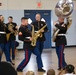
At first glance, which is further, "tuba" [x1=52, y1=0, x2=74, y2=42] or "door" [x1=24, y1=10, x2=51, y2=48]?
"door" [x1=24, y1=10, x2=51, y2=48]

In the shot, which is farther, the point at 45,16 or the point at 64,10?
the point at 45,16

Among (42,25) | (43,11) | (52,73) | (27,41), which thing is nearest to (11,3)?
(43,11)

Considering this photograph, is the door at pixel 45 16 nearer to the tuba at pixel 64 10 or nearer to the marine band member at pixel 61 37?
the tuba at pixel 64 10

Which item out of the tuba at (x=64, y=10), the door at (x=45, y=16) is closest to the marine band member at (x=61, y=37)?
the tuba at (x=64, y=10)

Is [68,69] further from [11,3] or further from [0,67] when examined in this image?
[11,3]

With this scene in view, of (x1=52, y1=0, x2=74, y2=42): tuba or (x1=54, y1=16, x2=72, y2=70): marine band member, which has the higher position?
(x1=52, y1=0, x2=74, y2=42): tuba

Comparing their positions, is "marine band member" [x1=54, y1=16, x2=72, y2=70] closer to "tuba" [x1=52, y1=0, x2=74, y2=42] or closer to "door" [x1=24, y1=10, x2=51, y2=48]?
"tuba" [x1=52, y1=0, x2=74, y2=42]

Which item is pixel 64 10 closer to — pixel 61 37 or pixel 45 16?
pixel 61 37

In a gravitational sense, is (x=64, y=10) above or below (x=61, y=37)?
above

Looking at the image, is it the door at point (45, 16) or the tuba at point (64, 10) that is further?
the door at point (45, 16)

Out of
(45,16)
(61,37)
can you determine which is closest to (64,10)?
(61,37)

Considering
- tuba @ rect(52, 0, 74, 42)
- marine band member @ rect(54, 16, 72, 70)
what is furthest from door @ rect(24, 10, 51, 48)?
marine band member @ rect(54, 16, 72, 70)

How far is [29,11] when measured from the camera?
1376 centimetres

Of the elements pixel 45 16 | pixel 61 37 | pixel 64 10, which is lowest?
pixel 61 37
